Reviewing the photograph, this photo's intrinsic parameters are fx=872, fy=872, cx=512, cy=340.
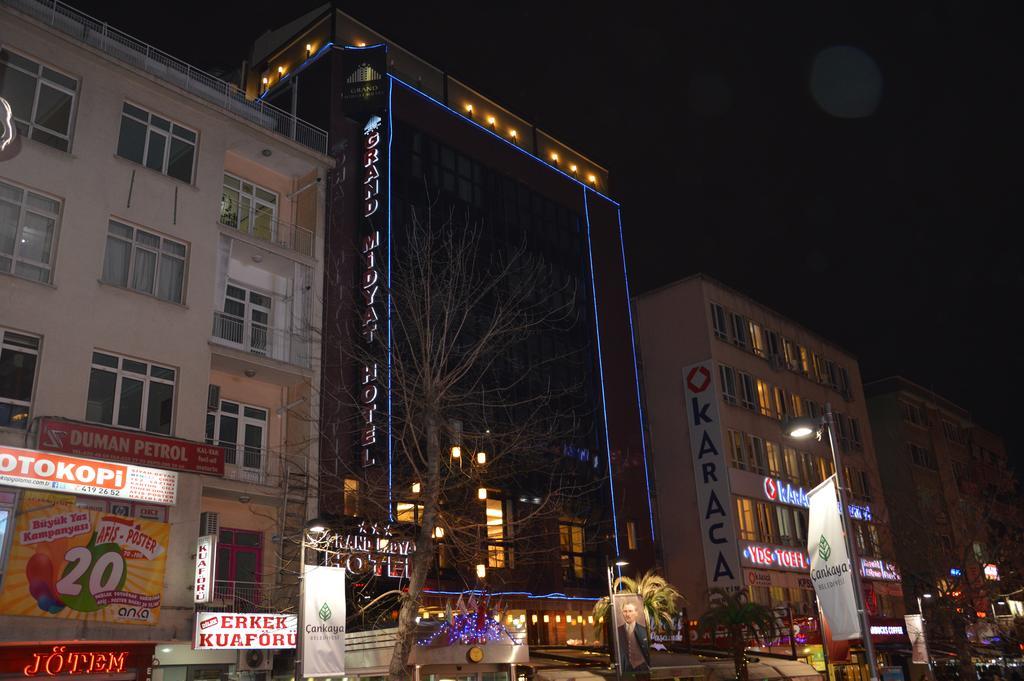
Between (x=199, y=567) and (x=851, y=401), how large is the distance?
45.6 metres

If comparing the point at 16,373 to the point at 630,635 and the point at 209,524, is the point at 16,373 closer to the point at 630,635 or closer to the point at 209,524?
the point at 209,524

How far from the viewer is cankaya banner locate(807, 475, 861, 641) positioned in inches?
479

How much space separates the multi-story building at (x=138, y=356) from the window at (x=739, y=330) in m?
25.8

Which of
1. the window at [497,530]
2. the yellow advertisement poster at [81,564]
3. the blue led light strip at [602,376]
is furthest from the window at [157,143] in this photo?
the blue led light strip at [602,376]

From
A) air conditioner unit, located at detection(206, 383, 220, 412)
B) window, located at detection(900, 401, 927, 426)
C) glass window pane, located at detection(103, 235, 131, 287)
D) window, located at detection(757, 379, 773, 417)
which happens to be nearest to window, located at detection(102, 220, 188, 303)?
glass window pane, located at detection(103, 235, 131, 287)

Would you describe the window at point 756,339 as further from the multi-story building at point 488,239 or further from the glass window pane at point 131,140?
the glass window pane at point 131,140

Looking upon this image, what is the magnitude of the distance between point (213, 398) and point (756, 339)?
3224 cm

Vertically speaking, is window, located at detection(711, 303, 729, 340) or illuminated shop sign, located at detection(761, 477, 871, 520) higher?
window, located at detection(711, 303, 729, 340)

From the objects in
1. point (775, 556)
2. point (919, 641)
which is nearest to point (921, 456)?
point (775, 556)

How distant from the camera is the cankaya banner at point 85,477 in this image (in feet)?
65.1

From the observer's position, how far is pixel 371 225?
32156 mm

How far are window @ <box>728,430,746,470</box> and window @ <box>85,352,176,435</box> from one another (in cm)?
2877

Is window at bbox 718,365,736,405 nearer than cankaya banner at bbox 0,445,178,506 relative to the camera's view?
No

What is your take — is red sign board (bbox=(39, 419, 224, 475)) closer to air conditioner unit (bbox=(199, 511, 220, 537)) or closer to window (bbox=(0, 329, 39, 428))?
window (bbox=(0, 329, 39, 428))
